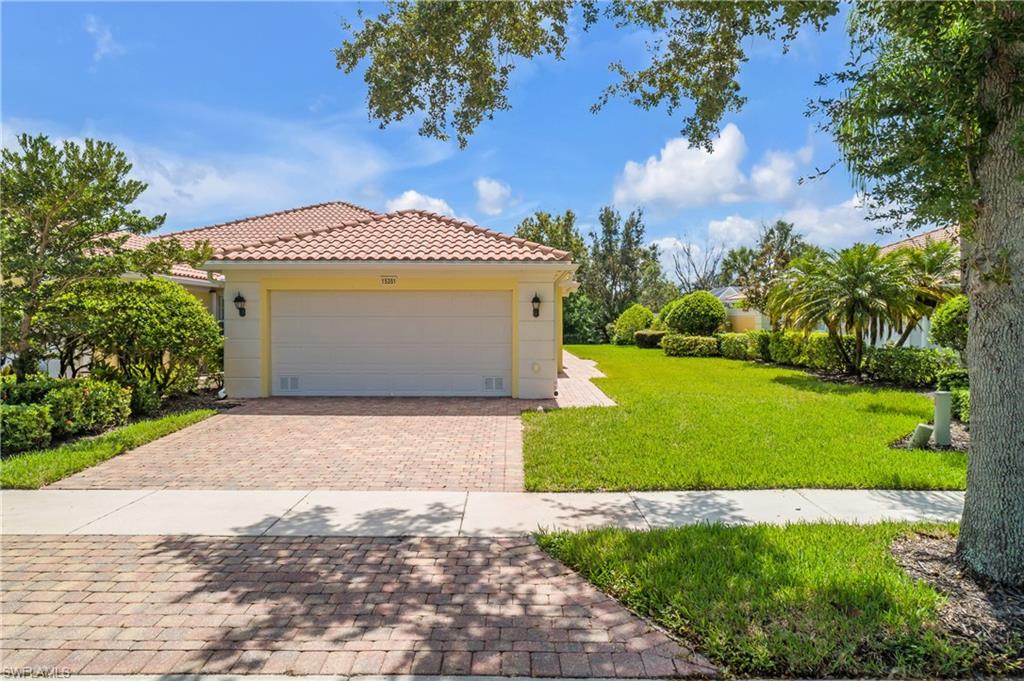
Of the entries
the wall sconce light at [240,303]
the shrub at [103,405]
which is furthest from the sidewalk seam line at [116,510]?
the wall sconce light at [240,303]

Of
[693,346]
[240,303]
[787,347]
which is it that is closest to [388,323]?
[240,303]

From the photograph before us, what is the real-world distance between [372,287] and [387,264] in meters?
0.92

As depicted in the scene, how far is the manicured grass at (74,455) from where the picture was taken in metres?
6.07

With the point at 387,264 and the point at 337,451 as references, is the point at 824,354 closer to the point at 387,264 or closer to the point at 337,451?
the point at 387,264

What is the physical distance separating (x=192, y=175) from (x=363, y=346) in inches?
225

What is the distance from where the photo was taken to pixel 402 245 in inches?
486

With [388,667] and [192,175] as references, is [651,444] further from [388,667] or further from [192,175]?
[192,175]

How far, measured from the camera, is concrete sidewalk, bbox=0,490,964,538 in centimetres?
485

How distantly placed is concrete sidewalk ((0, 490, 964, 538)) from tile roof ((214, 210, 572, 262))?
6738 mm

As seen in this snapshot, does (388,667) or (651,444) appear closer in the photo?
(388,667)

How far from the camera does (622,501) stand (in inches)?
219

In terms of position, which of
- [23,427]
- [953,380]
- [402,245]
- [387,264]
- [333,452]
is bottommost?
[333,452]

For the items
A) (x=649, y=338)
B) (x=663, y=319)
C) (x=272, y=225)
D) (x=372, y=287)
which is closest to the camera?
(x=372, y=287)

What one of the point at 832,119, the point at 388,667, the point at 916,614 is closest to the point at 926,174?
the point at 832,119
